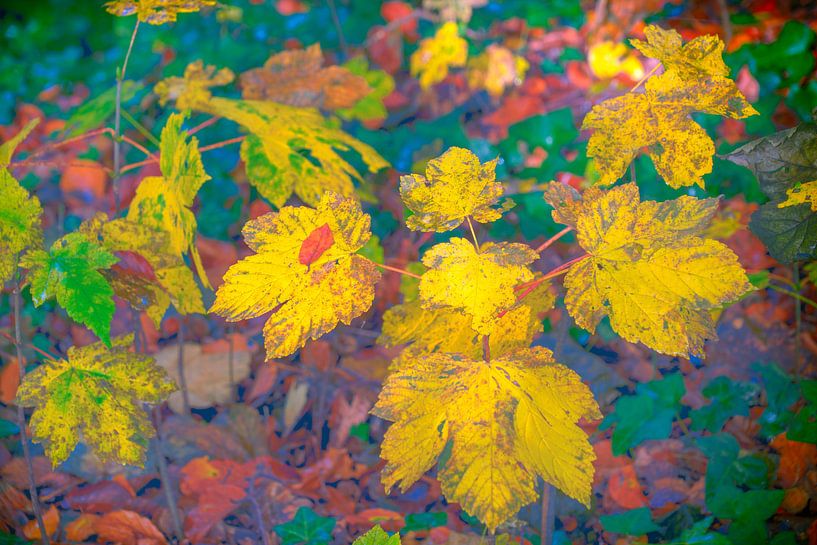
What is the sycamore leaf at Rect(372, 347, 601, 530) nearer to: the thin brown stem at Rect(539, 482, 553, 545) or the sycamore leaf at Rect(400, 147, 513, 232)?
the sycamore leaf at Rect(400, 147, 513, 232)

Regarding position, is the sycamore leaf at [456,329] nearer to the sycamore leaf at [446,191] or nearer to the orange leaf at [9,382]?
the sycamore leaf at [446,191]

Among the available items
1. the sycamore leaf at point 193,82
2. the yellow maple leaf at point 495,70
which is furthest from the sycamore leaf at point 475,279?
the yellow maple leaf at point 495,70

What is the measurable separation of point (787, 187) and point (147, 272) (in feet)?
3.63

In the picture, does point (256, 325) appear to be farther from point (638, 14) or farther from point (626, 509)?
point (638, 14)

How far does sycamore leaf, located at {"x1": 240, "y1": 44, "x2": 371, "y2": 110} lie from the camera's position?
1.55m

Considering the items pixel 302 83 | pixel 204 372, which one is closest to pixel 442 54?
pixel 302 83

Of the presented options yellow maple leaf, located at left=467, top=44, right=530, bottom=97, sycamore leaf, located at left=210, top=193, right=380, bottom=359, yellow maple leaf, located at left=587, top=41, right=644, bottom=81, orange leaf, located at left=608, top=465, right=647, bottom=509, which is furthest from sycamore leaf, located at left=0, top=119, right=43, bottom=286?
yellow maple leaf, located at left=587, top=41, right=644, bottom=81

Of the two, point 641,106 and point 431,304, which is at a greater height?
point 641,106

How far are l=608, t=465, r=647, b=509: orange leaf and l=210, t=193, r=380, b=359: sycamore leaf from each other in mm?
920

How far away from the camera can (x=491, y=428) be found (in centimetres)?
90

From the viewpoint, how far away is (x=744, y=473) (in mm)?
1402

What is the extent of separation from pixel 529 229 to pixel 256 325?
3.05 feet

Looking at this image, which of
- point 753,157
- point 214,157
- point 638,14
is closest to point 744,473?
point 753,157

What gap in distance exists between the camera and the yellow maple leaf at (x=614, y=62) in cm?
242
